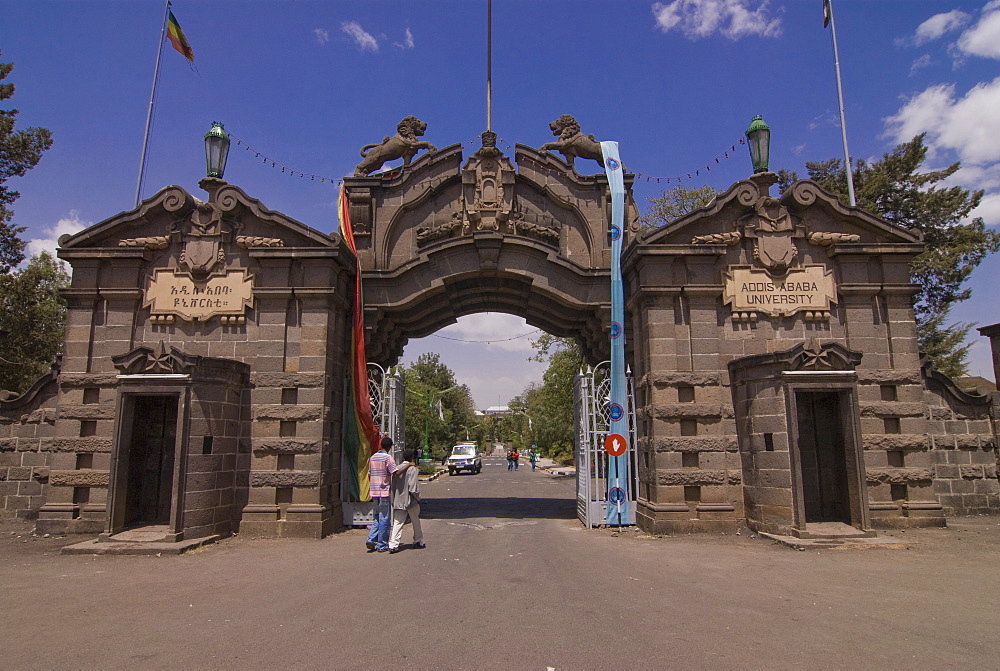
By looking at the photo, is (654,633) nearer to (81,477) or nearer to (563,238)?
(563,238)

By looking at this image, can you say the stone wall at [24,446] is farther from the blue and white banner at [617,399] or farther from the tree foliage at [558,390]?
the tree foliage at [558,390]

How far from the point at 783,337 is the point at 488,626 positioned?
29.6 feet

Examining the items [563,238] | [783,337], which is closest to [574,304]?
[563,238]

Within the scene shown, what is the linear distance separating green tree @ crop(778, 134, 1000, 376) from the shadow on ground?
16189 mm

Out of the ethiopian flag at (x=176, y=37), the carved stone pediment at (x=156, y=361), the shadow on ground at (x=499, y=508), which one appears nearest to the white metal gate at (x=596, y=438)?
the shadow on ground at (x=499, y=508)

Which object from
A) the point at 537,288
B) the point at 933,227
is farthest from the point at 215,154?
the point at 933,227

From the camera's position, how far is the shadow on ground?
15.7 meters

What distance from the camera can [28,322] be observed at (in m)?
23.6

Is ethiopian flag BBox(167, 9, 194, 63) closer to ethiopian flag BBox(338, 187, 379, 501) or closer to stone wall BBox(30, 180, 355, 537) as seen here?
stone wall BBox(30, 180, 355, 537)

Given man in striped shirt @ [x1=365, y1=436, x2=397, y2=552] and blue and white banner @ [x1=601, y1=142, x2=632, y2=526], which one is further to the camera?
Answer: blue and white banner @ [x1=601, y1=142, x2=632, y2=526]

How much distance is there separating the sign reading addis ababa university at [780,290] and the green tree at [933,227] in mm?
13718

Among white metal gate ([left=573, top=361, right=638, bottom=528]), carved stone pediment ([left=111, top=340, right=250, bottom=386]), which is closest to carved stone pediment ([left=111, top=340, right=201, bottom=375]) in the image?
carved stone pediment ([left=111, top=340, right=250, bottom=386])

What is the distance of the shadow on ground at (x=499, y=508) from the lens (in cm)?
1571

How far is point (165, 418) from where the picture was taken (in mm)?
13008
